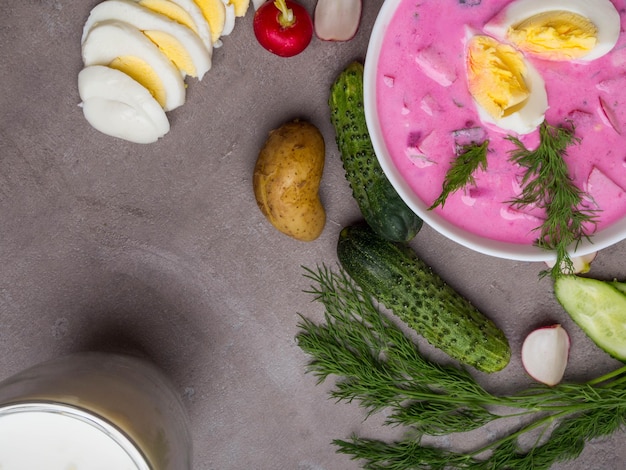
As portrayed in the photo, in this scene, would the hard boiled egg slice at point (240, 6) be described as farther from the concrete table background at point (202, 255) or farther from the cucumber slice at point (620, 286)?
the cucumber slice at point (620, 286)

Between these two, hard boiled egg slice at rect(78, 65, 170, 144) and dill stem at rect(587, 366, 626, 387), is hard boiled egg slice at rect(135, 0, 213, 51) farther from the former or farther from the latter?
dill stem at rect(587, 366, 626, 387)

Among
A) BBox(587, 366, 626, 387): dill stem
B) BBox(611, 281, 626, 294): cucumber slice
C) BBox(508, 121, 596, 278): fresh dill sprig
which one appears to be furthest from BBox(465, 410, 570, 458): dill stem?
BBox(508, 121, 596, 278): fresh dill sprig

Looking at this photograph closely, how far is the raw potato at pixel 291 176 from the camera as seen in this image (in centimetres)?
156

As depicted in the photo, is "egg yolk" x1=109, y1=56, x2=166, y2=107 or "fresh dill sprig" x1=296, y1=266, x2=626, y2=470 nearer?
"egg yolk" x1=109, y1=56, x2=166, y2=107

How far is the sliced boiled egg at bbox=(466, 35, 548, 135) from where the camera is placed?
130cm

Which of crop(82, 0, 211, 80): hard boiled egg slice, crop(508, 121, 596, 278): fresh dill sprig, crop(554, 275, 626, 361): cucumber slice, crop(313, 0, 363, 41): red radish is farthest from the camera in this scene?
crop(554, 275, 626, 361): cucumber slice

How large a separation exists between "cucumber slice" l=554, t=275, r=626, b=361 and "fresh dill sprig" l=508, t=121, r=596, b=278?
0.86 feet

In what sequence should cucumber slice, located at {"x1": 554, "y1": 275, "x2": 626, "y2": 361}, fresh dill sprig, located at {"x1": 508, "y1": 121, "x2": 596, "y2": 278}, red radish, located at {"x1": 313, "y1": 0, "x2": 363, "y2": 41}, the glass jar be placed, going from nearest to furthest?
the glass jar → fresh dill sprig, located at {"x1": 508, "y1": 121, "x2": 596, "y2": 278} → red radish, located at {"x1": 313, "y1": 0, "x2": 363, "y2": 41} → cucumber slice, located at {"x1": 554, "y1": 275, "x2": 626, "y2": 361}

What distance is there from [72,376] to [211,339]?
0.44 meters

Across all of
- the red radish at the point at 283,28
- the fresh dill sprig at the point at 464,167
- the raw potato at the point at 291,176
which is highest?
the red radish at the point at 283,28

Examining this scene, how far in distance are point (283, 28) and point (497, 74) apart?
1.81ft

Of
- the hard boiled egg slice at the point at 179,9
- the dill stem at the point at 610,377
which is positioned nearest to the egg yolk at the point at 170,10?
the hard boiled egg slice at the point at 179,9

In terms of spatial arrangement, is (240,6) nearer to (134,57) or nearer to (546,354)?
(134,57)

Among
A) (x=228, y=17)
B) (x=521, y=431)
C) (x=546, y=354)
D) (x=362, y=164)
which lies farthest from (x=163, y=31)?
(x=521, y=431)
